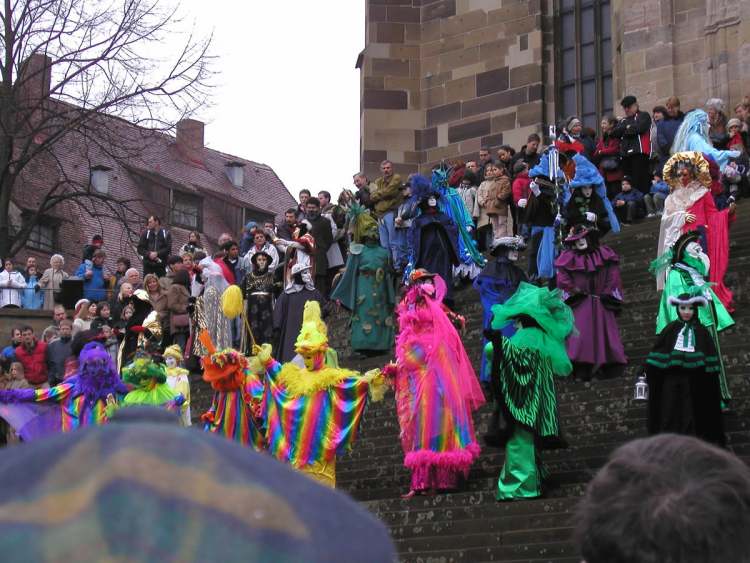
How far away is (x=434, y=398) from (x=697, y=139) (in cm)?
735

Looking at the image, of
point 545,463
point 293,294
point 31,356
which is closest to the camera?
point 545,463

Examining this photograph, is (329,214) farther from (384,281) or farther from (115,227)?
(115,227)

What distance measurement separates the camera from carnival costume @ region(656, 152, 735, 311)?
1505cm

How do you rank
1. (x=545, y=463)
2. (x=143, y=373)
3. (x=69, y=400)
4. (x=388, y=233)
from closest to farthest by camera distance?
(x=545, y=463), (x=143, y=373), (x=69, y=400), (x=388, y=233)

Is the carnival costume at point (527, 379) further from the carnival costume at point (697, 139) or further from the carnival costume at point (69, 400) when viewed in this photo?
the carnival costume at point (697, 139)

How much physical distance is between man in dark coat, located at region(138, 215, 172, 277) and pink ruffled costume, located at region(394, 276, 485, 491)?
1126 cm

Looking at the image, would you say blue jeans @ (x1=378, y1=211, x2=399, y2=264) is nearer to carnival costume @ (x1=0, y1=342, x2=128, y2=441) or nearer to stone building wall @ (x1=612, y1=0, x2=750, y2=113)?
carnival costume @ (x1=0, y1=342, x2=128, y2=441)

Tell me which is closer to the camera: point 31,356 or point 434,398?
point 434,398

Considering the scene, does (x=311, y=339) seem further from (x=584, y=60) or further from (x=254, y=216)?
(x=254, y=216)

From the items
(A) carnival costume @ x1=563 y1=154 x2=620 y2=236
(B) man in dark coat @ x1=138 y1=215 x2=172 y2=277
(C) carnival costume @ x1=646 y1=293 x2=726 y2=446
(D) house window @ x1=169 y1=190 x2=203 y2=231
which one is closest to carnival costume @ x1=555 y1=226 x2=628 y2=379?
(A) carnival costume @ x1=563 y1=154 x2=620 y2=236

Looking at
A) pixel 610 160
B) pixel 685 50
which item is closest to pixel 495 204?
pixel 610 160

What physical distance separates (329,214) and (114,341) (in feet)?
11.2

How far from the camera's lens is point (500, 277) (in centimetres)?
1512

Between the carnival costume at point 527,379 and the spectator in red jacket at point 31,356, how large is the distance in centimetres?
902
